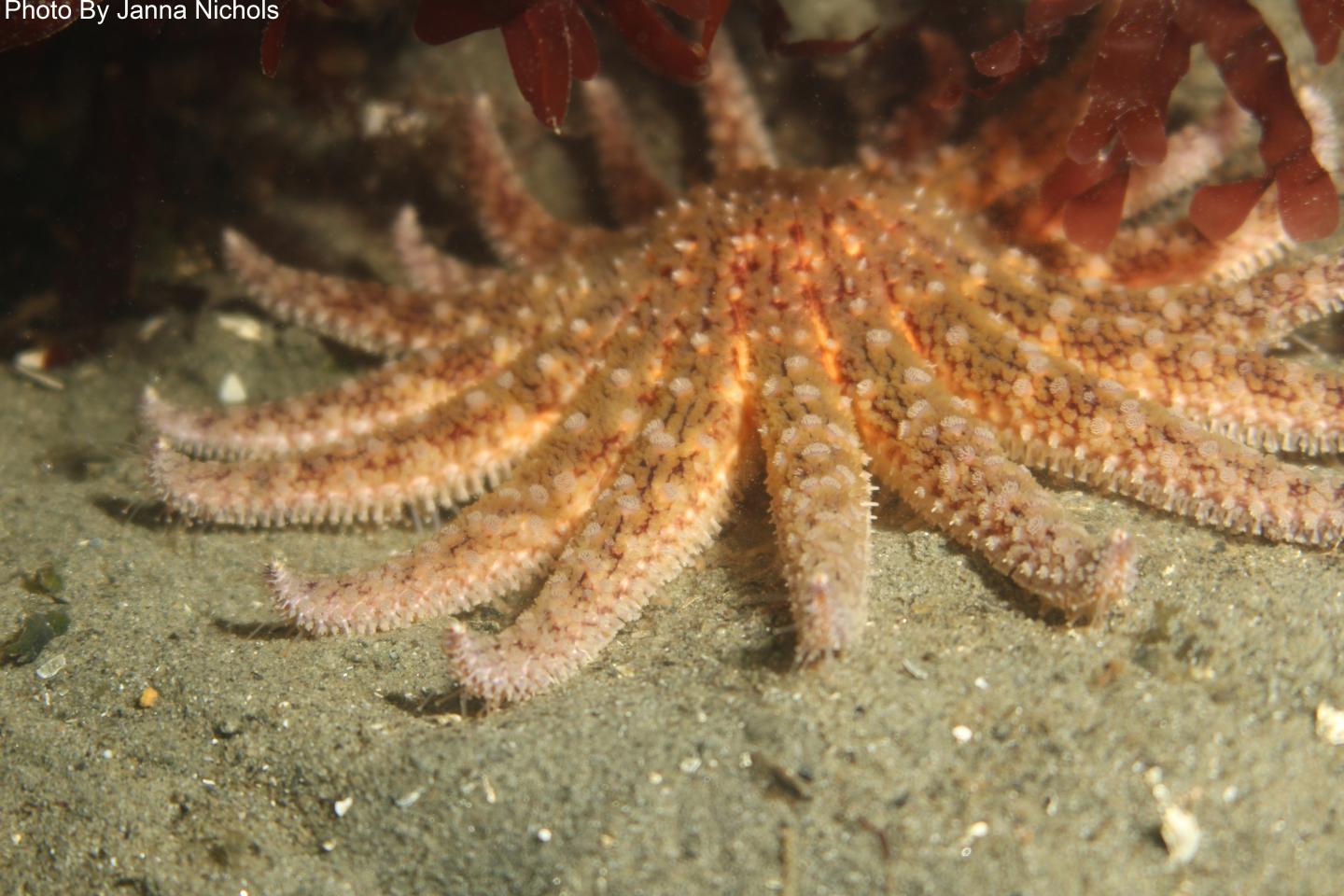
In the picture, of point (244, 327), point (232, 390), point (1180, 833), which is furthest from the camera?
point (244, 327)

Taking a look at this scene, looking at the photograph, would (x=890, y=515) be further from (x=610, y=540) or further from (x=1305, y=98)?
(x=1305, y=98)

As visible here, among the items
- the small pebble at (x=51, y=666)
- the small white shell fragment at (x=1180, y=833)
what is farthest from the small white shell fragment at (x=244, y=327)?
the small white shell fragment at (x=1180, y=833)

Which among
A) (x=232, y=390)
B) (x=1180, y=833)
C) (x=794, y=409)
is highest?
(x=794, y=409)

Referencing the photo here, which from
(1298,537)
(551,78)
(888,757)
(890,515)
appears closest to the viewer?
(888,757)

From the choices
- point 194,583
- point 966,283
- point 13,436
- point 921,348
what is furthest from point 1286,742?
point 13,436

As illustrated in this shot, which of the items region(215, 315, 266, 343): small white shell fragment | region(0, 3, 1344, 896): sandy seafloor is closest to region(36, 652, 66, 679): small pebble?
region(0, 3, 1344, 896): sandy seafloor

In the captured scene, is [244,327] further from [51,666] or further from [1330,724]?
[1330,724]

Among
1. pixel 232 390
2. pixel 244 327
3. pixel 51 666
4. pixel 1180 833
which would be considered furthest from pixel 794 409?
pixel 244 327

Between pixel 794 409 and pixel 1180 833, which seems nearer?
pixel 1180 833
